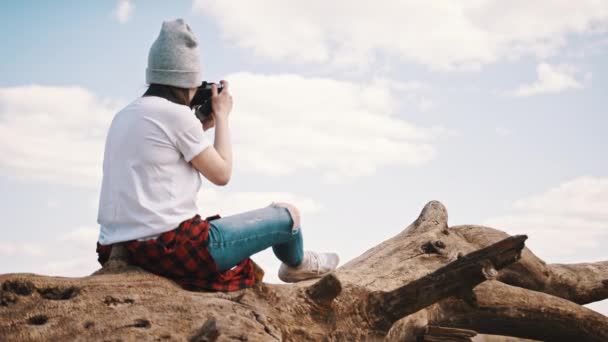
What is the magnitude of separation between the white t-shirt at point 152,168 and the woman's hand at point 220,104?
15.8 inches

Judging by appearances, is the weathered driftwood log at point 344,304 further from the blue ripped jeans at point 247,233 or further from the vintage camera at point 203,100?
the vintage camera at point 203,100

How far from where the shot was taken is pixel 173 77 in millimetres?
4719

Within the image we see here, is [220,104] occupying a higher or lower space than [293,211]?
higher

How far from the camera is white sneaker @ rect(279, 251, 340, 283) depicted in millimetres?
5559

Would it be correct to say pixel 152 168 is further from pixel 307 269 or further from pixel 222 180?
pixel 307 269

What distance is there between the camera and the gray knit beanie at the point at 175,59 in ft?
15.5

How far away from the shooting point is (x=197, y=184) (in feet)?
15.5

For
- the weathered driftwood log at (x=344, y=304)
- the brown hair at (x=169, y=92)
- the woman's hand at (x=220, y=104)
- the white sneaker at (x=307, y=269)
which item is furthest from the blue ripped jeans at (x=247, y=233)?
the brown hair at (x=169, y=92)

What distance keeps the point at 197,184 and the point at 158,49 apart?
0.88 metres

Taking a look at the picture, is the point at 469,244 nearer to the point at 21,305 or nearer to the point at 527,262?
the point at 527,262

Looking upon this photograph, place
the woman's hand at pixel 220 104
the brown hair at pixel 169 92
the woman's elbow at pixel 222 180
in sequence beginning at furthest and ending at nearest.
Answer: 1. the woman's hand at pixel 220 104
2. the brown hair at pixel 169 92
3. the woman's elbow at pixel 222 180

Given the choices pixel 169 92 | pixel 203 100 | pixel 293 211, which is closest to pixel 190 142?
pixel 169 92

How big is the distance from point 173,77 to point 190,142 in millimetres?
471

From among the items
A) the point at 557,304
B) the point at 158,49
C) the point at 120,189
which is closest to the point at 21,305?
the point at 120,189
